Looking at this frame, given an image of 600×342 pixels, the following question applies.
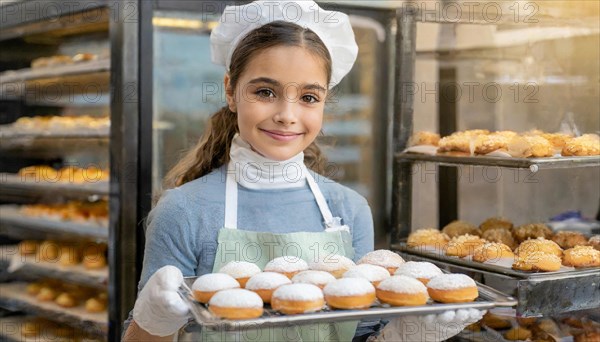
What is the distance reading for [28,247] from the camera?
159 inches

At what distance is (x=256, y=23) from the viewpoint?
219 centimetres

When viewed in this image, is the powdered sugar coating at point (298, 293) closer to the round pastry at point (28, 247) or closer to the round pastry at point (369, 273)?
the round pastry at point (369, 273)

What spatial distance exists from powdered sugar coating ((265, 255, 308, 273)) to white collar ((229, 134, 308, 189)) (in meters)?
0.39

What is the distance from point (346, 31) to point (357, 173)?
210cm

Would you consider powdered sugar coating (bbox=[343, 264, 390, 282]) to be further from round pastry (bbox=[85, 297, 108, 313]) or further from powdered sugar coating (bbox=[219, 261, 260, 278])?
round pastry (bbox=[85, 297, 108, 313])

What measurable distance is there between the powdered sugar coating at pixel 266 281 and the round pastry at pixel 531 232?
129 centimetres

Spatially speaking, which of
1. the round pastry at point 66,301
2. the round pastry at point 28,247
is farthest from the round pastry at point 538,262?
the round pastry at point 28,247

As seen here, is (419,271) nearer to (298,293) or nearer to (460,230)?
(298,293)

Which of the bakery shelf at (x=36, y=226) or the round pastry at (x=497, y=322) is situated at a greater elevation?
the bakery shelf at (x=36, y=226)

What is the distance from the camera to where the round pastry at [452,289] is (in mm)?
1708

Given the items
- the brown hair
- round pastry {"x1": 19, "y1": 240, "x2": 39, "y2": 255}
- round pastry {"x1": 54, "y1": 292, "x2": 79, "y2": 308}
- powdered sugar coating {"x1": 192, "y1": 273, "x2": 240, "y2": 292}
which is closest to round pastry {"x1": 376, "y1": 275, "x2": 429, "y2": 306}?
powdered sugar coating {"x1": 192, "y1": 273, "x2": 240, "y2": 292}

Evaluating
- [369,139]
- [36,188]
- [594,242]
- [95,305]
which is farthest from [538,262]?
[36,188]

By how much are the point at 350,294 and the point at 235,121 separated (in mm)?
966

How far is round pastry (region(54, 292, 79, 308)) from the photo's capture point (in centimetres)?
388
